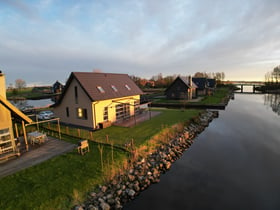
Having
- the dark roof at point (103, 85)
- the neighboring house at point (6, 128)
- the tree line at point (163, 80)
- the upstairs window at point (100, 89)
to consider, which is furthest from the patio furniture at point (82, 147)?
the tree line at point (163, 80)

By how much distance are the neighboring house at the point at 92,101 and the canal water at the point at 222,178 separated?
8416 millimetres

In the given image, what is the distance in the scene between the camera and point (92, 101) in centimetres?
1588

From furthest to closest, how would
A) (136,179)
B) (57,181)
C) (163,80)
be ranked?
(163,80), (136,179), (57,181)

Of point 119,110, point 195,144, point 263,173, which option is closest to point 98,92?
point 119,110

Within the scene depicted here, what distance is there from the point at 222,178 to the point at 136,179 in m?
5.51

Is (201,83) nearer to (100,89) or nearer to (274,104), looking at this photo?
(274,104)

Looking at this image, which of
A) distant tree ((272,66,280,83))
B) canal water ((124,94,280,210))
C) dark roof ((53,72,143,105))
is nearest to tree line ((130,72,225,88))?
distant tree ((272,66,280,83))

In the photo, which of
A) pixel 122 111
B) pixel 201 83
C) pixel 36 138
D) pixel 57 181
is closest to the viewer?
pixel 57 181

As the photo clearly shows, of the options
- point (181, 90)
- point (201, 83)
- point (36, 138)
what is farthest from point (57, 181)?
point (201, 83)

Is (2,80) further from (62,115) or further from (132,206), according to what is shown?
(132,206)

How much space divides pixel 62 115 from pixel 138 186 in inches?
577

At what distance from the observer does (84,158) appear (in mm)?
10289

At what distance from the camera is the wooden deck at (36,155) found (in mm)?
8930

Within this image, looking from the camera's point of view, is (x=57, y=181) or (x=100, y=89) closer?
(x=57, y=181)
